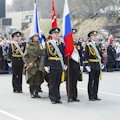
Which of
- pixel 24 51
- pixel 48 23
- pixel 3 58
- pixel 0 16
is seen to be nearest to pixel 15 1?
pixel 48 23

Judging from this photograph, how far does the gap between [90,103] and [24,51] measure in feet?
10.2

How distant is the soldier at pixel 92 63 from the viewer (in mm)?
11242

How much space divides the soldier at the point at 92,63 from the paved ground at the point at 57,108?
32 cm

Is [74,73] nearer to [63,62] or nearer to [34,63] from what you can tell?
[63,62]

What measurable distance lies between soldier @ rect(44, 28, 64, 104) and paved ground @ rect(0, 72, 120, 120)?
0.31m

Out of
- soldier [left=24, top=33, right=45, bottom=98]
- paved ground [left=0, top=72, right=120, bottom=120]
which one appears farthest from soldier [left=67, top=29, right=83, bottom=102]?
soldier [left=24, top=33, right=45, bottom=98]

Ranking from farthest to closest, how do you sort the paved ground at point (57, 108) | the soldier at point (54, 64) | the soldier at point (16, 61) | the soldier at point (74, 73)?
the soldier at point (16, 61) → the soldier at point (74, 73) → the soldier at point (54, 64) → the paved ground at point (57, 108)

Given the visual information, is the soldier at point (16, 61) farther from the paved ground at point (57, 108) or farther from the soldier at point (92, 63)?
the soldier at point (92, 63)

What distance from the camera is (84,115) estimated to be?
9312 millimetres

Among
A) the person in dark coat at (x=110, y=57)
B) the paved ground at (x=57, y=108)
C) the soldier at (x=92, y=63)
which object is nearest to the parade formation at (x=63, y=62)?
the soldier at (x=92, y=63)

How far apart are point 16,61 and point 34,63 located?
1.23 m

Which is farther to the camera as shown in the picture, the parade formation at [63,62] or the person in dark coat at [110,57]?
the person in dark coat at [110,57]

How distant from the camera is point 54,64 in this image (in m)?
10.7

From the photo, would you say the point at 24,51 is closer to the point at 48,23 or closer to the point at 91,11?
the point at 91,11
